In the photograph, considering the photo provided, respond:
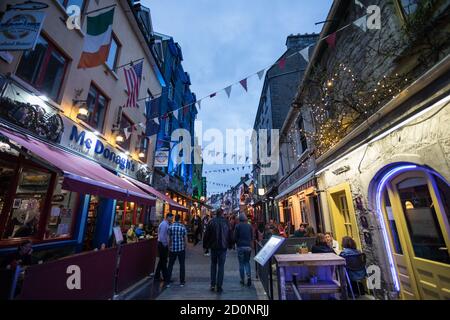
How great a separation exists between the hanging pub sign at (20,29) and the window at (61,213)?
3.56 metres

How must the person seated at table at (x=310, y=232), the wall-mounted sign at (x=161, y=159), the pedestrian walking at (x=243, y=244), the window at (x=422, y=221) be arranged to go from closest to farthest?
the window at (x=422, y=221) < the pedestrian walking at (x=243, y=244) < the person seated at table at (x=310, y=232) < the wall-mounted sign at (x=161, y=159)

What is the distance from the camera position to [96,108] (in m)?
8.14

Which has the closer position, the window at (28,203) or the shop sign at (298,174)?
the window at (28,203)

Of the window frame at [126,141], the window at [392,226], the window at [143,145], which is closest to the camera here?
the window at [392,226]

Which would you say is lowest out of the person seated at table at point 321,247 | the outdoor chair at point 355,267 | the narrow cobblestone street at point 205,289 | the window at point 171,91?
the narrow cobblestone street at point 205,289

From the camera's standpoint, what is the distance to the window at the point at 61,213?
19.7 ft

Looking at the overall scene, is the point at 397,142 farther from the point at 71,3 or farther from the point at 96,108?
the point at 71,3

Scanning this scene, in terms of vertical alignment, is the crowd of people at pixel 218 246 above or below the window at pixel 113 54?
below

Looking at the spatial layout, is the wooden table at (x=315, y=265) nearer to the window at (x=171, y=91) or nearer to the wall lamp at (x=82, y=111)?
the wall lamp at (x=82, y=111)

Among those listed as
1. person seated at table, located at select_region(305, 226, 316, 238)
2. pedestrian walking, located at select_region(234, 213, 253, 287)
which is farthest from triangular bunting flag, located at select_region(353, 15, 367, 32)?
person seated at table, located at select_region(305, 226, 316, 238)

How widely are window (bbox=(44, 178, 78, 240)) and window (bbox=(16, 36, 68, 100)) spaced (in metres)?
2.73

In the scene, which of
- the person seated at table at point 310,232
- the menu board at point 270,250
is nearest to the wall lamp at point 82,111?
the menu board at point 270,250

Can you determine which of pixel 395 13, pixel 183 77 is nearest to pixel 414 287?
pixel 395 13

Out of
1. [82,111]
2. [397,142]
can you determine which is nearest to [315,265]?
[397,142]
